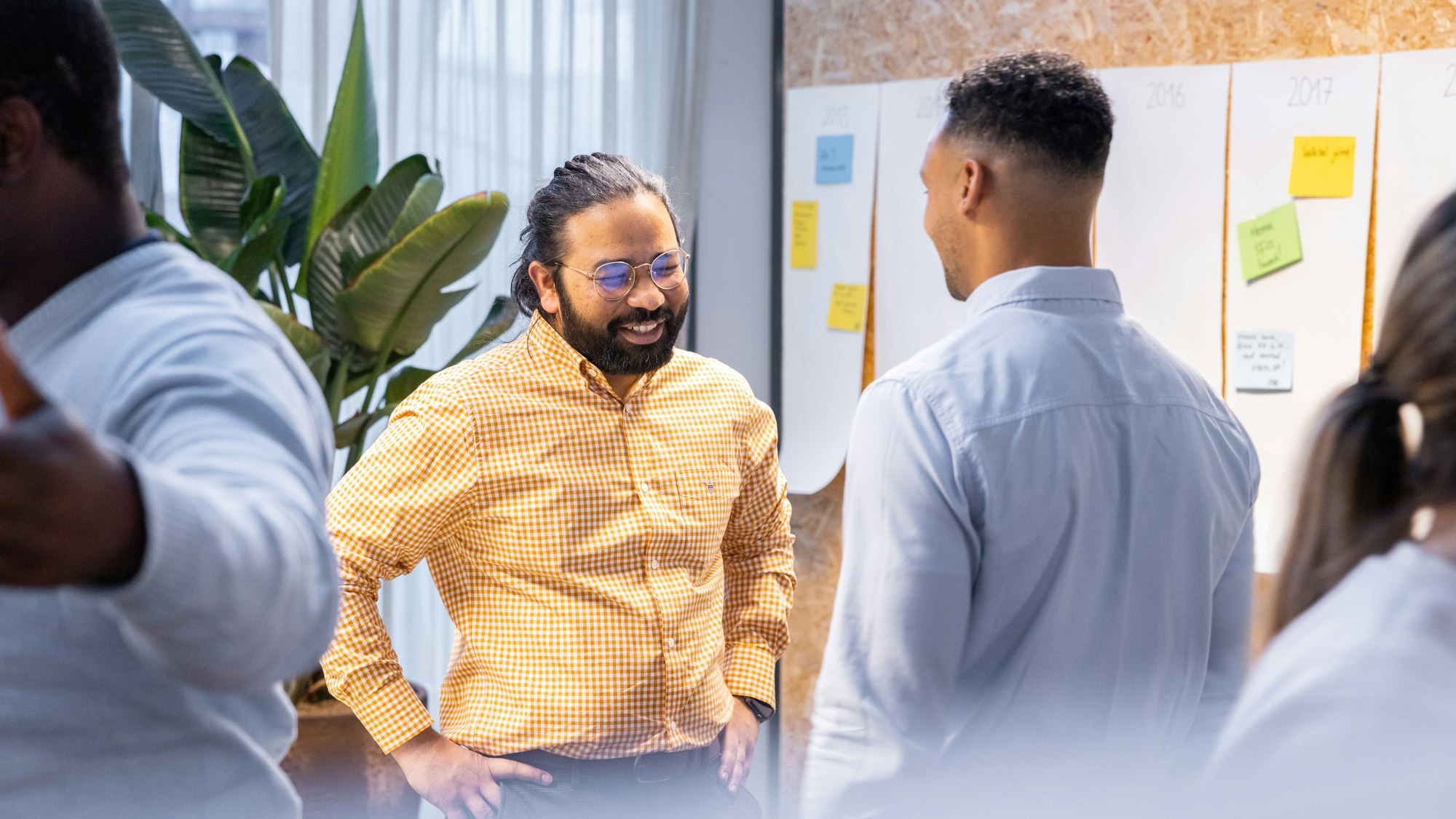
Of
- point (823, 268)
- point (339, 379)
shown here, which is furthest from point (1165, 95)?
point (339, 379)

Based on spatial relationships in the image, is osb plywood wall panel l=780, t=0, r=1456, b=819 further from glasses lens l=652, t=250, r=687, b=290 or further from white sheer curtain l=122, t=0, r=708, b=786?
glasses lens l=652, t=250, r=687, b=290

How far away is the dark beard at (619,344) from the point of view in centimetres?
176

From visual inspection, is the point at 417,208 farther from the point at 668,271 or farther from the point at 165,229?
the point at 668,271

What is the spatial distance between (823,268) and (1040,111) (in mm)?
1739

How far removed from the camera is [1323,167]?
2.35 m

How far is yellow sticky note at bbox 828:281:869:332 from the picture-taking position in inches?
115

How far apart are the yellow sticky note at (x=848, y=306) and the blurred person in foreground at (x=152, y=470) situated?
2313 mm

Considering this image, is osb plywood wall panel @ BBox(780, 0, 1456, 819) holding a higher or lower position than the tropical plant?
higher

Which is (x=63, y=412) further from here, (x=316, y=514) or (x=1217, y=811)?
(x=1217, y=811)

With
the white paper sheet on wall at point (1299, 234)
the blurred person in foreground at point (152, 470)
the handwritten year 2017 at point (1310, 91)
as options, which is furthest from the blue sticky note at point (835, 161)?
the blurred person in foreground at point (152, 470)

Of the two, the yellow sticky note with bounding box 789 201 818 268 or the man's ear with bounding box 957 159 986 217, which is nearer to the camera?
the man's ear with bounding box 957 159 986 217

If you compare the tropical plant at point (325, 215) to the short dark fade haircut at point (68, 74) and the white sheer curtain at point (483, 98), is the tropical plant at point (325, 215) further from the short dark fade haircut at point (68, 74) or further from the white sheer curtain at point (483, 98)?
the short dark fade haircut at point (68, 74)

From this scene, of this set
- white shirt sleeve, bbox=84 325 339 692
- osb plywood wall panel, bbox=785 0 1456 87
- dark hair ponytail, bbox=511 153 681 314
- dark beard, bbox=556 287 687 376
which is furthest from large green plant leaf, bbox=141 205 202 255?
white shirt sleeve, bbox=84 325 339 692

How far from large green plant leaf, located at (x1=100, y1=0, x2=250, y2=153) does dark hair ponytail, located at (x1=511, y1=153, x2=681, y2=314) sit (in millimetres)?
715
